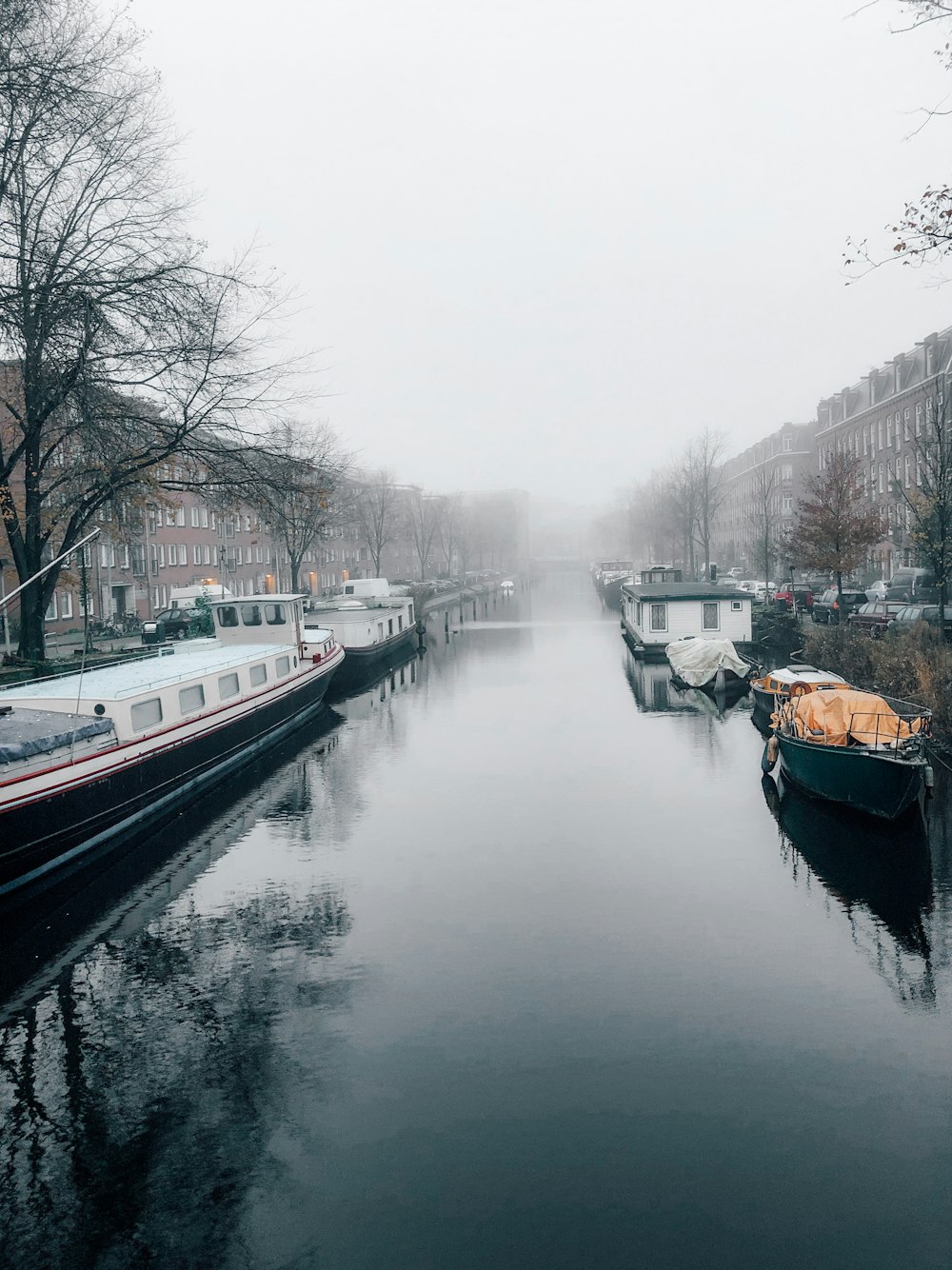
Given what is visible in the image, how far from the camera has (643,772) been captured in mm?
22000

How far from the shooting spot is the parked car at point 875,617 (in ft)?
116

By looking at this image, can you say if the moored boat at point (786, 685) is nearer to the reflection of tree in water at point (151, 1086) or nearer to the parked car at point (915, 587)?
the reflection of tree in water at point (151, 1086)

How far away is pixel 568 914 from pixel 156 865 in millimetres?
7026

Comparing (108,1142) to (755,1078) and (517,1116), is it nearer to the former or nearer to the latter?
(517,1116)

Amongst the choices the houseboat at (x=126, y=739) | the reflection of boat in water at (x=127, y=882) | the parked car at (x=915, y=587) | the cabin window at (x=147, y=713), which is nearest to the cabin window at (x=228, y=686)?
the houseboat at (x=126, y=739)

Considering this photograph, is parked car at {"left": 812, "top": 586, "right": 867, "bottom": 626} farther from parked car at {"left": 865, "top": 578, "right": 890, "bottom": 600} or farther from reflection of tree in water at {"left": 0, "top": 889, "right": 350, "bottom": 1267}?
reflection of tree in water at {"left": 0, "top": 889, "right": 350, "bottom": 1267}

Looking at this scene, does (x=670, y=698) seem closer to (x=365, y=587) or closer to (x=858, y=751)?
(x=858, y=751)

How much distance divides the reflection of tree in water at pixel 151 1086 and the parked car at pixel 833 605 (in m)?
35.7

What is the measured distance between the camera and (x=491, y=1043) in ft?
31.9

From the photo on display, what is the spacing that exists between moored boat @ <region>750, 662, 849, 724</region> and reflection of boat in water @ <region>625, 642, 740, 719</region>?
229 cm

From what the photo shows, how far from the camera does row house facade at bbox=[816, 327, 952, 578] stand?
69.7 meters

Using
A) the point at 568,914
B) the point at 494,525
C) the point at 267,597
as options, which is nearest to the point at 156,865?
the point at 568,914

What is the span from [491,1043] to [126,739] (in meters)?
10.5

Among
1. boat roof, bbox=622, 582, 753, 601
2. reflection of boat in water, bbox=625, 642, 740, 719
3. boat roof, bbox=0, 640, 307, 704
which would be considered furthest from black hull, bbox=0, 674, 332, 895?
boat roof, bbox=622, 582, 753, 601
